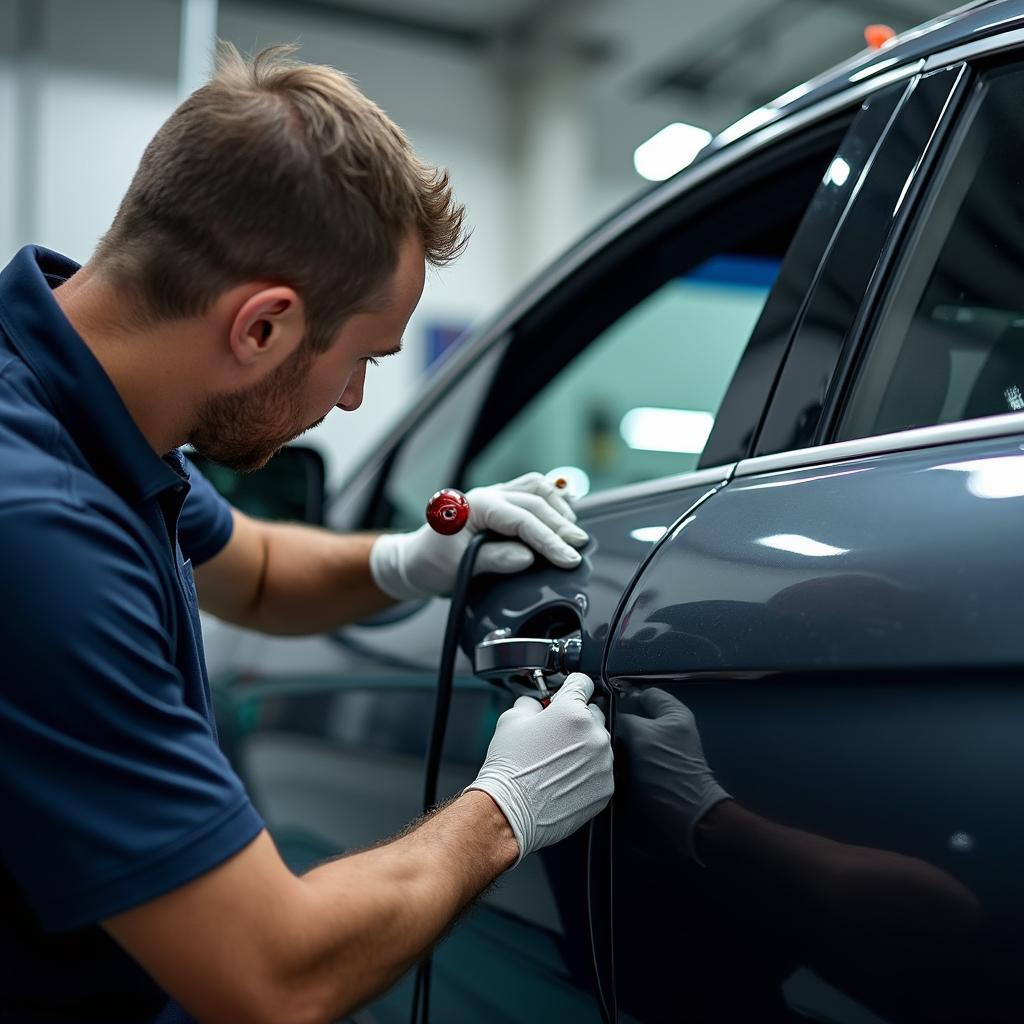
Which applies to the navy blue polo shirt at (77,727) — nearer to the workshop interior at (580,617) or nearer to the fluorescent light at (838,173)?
the workshop interior at (580,617)

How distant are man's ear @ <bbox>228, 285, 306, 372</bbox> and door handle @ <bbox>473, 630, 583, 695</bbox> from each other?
1.22ft

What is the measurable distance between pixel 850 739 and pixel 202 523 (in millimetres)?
1004

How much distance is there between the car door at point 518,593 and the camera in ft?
3.55

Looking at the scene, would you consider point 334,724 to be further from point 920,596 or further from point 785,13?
point 785,13

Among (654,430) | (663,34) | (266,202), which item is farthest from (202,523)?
(654,430)

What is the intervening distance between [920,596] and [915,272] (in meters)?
0.40

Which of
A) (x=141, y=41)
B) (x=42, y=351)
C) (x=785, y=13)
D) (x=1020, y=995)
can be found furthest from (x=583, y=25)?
Result: (x=1020, y=995)

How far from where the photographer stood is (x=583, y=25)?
6.67 meters

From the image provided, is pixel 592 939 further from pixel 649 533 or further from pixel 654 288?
pixel 654 288

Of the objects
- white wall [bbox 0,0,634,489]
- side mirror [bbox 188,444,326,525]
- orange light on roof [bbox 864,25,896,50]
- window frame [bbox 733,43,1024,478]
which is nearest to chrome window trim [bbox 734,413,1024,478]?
window frame [bbox 733,43,1024,478]

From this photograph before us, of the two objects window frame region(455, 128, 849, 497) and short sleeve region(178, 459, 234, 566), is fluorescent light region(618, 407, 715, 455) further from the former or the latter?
short sleeve region(178, 459, 234, 566)

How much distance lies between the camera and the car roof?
100 cm

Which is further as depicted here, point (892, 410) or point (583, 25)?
point (583, 25)

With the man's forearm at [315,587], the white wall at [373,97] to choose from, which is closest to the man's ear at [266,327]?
the man's forearm at [315,587]
